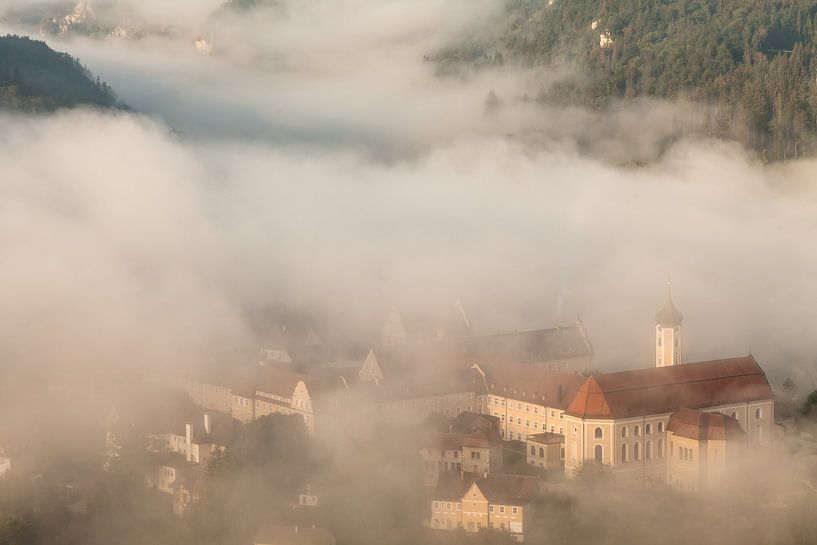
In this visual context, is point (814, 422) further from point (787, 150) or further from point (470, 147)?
point (470, 147)

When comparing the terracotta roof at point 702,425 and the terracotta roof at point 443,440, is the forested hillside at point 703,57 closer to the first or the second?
the terracotta roof at point 702,425

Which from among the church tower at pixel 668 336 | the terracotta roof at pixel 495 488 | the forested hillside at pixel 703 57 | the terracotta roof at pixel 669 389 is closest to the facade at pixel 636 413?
the terracotta roof at pixel 669 389

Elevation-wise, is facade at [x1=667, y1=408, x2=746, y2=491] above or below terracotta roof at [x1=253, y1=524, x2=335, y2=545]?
above

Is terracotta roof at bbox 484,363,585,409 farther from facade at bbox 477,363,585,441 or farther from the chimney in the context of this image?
the chimney

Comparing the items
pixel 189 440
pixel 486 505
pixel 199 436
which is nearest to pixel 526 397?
pixel 486 505

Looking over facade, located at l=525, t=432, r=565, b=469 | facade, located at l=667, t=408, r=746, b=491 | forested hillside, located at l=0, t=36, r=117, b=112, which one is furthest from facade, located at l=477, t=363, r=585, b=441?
forested hillside, located at l=0, t=36, r=117, b=112

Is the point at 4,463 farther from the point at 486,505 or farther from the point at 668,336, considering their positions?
the point at 668,336

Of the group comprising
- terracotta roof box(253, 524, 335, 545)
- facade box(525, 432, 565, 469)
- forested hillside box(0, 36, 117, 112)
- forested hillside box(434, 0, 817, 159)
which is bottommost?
terracotta roof box(253, 524, 335, 545)
